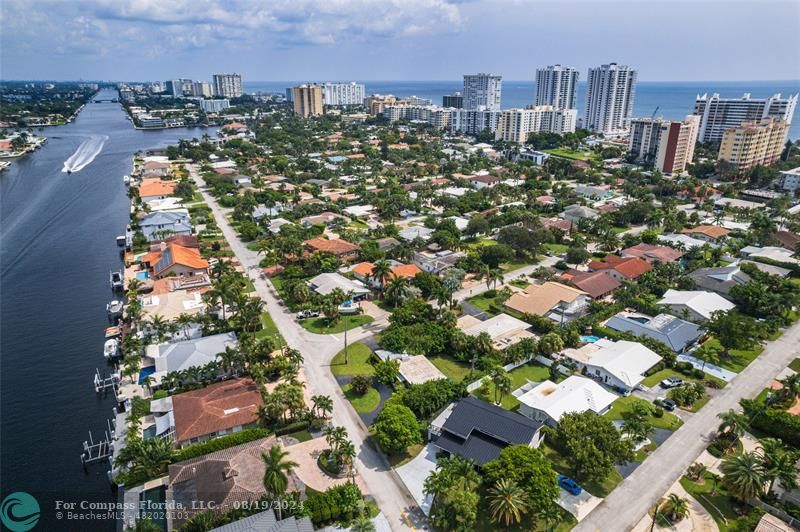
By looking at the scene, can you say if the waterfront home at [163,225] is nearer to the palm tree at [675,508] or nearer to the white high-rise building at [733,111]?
the palm tree at [675,508]

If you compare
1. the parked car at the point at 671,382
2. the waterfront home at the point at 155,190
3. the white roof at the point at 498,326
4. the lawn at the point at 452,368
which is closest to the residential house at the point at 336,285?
the white roof at the point at 498,326

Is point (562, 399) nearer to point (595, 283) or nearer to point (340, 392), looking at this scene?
point (340, 392)

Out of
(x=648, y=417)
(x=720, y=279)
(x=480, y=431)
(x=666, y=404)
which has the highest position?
(x=720, y=279)

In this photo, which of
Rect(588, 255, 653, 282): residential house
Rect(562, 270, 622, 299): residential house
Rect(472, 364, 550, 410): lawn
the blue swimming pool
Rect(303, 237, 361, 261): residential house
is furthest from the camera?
Rect(303, 237, 361, 261): residential house

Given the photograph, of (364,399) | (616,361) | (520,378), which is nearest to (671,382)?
(616,361)

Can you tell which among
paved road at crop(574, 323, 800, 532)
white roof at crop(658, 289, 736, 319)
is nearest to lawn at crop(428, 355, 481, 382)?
paved road at crop(574, 323, 800, 532)

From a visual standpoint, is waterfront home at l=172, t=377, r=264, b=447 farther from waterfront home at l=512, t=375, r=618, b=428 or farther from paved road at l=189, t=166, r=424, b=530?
waterfront home at l=512, t=375, r=618, b=428
